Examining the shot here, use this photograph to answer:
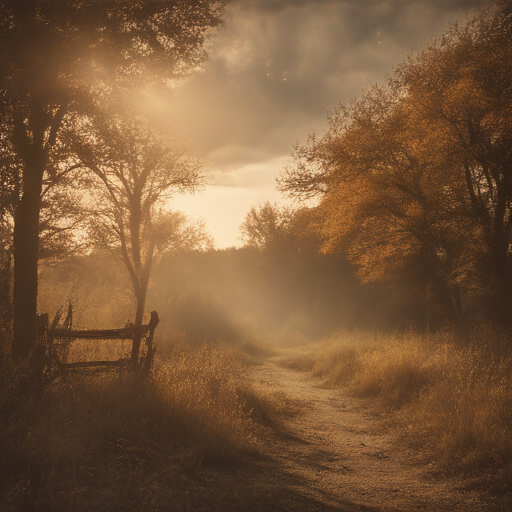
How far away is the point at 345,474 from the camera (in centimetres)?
557

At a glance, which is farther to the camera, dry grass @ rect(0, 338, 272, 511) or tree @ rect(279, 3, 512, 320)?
tree @ rect(279, 3, 512, 320)

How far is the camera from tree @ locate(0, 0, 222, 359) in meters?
5.94

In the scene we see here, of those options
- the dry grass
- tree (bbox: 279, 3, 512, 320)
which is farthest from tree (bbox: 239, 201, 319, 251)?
the dry grass

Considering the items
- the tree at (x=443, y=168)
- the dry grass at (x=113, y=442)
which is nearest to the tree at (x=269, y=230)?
the tree at (x=443, y=168)

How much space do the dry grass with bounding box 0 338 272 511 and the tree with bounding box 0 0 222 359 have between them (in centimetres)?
154

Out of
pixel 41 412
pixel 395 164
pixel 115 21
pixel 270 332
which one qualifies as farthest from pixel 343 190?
pixel 270 332

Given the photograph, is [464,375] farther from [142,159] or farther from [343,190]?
[142,159]

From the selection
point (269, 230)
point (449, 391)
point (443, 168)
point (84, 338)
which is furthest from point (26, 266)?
point (269, 230)

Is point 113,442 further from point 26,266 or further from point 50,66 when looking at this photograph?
point 50,66

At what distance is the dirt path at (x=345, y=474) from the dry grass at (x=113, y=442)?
69 centimetres

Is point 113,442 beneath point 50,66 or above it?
beneath

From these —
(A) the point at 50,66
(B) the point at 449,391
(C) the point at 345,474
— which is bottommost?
(C) the point at 345,474

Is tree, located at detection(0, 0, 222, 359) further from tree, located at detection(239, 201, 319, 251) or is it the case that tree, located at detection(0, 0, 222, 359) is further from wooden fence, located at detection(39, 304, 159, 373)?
tree, located at detection(239, 201, 319, 251)

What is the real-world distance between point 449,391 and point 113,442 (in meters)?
6.45
